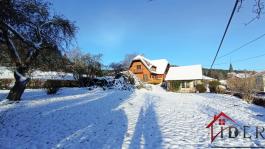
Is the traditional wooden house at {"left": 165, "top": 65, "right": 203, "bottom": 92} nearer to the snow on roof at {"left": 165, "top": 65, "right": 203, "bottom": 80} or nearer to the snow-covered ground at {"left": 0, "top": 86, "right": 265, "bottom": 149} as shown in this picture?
the snow on roof at {"left": 165, "top": 65, "right": 203, "bottom": 80}

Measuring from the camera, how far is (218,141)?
759 cm

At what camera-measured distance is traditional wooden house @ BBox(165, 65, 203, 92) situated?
4859cm

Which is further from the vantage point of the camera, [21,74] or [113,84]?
[113,84]

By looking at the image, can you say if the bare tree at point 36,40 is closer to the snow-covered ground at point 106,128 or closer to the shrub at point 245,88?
the snow-covered ground at point 106,128

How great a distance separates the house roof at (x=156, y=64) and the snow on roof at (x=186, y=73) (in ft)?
16.2

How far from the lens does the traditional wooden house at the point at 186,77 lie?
48594 millimetres

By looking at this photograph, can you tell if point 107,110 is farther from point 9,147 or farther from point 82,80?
point 82,80

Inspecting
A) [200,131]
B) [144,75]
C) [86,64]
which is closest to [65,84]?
[86,64]

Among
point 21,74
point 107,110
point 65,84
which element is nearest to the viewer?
point 107,110

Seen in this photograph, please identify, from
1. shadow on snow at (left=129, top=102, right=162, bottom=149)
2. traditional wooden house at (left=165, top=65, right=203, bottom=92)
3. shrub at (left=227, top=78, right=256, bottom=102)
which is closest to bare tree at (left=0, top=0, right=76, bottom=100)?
shadow on snow at (left=129, top=102, right=162, bottom=149)

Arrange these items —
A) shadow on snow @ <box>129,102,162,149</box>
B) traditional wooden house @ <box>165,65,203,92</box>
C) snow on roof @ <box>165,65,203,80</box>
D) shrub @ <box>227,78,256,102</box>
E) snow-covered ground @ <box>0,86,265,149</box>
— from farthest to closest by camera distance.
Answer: snow on roof @ <box>165,65,203,80</box> < traditional wooden house @ <box>165,65,203,92</box> < shrub @ <box>227,78,256,102</box> < snow-covered ground @ <box>0,86,265,149</box> < shadow on snow @ <box>129,102,162,149</box>

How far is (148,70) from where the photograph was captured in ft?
182

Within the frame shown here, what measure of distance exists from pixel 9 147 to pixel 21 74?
8.28 meters

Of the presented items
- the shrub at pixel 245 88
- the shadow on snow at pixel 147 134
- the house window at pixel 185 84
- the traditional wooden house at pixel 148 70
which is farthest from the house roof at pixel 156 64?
the shadow on snow at pixel 147 134
